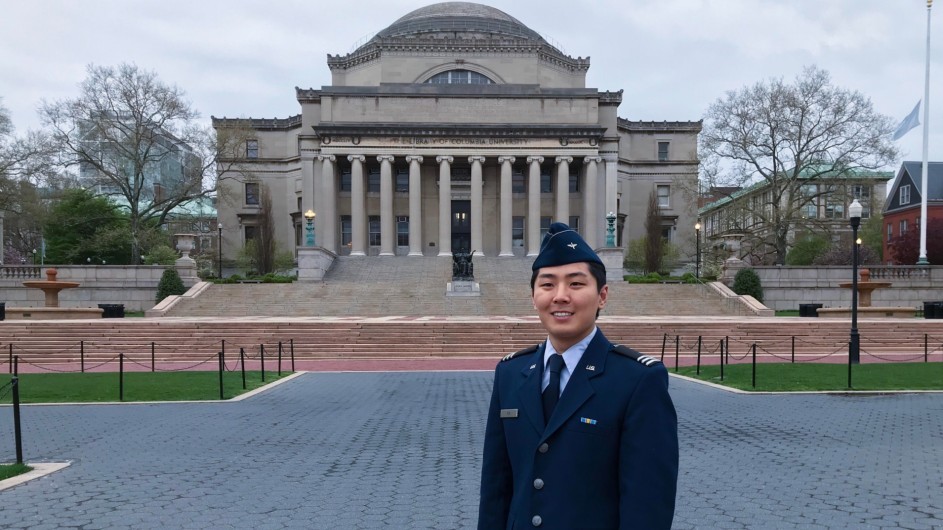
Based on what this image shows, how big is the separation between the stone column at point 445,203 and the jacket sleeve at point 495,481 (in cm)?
5282

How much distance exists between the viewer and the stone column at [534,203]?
5656cm

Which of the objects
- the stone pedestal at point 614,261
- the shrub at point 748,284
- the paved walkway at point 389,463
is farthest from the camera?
the stone pedestal at point 614,261

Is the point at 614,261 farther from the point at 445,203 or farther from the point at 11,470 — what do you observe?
the point at 11,470

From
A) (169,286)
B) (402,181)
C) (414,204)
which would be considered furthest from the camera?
(402,181)

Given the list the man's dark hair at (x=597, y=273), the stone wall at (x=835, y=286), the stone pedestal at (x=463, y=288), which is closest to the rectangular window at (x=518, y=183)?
the stone pedestal at (x=463, y=288)

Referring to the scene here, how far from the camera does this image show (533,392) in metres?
2.93

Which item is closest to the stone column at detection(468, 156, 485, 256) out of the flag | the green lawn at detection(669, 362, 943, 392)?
the flag

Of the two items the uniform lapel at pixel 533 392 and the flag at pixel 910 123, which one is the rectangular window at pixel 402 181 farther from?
the uniform lapel at pixel 533 392

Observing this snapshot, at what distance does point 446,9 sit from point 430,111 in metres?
20.9

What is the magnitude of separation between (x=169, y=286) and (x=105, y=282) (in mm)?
5765

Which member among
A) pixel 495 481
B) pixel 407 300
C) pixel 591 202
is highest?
pixel 591 202

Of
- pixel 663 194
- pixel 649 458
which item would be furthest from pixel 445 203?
pixel 649 458

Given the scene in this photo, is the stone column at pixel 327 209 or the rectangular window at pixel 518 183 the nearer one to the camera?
the stone column at pixel 327 209

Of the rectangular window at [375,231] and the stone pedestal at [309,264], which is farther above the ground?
the rectangular window at [375,231]
